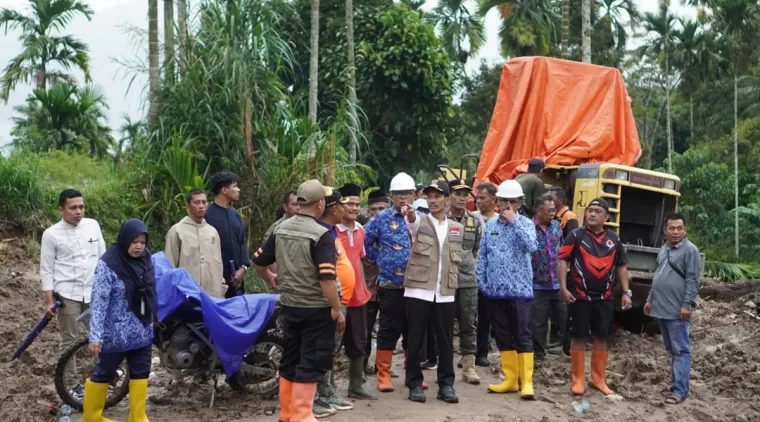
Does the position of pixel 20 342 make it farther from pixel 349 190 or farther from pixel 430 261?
pixel 430 261

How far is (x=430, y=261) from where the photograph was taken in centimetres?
763

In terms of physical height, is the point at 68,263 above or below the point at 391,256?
below

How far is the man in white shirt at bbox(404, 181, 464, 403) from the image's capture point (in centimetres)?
760

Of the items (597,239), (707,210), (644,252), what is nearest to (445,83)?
(707,210)

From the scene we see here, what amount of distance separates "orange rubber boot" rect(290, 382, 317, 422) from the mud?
21.3 inches

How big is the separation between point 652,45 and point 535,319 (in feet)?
117

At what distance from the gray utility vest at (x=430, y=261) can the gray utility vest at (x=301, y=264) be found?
1285mm

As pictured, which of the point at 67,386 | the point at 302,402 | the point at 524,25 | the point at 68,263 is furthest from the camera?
the point at 524,25

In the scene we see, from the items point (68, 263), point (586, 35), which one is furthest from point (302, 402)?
point (586, 35)

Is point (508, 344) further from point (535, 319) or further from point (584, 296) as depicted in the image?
point (535, 319)

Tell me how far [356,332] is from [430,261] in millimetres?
872

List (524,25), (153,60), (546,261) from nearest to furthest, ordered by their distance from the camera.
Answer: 1. (546,261)
2. (153,60)
3. (524,25)

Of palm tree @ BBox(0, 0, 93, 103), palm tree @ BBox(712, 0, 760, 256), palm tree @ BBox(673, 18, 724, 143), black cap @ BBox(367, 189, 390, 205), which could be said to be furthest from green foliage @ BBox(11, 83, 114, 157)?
palm tree @ BBox(673, 18, 724, 143)

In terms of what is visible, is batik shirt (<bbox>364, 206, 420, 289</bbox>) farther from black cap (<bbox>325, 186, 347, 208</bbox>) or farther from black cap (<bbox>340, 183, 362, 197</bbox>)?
black cap (<bbox>325, 186, 347, 208</bbox>)
